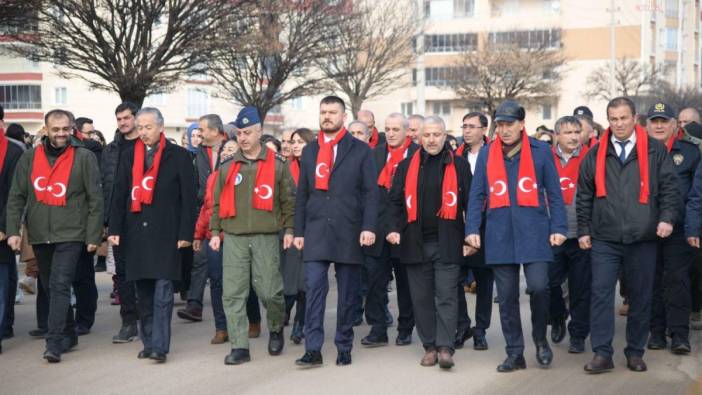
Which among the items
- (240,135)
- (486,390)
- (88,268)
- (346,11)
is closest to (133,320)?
(88,268)

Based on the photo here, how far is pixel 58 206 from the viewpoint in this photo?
386 inches

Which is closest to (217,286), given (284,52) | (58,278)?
(58,278)

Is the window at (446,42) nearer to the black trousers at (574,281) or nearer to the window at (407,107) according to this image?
the window at (407,107)

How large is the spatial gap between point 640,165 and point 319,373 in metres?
3.17

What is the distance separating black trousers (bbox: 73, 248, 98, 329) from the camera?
10.6 m

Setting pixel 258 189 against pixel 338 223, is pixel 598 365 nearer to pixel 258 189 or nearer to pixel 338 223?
pixel 338 223

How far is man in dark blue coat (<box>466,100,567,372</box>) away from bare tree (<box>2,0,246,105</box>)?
1378 centimetres

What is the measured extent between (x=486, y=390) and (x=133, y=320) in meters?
4.06

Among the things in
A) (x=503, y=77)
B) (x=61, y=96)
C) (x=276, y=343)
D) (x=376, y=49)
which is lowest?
(x=276, y=343)

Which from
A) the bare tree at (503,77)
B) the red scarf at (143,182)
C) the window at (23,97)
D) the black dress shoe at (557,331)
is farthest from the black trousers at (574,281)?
the window at (23,97)

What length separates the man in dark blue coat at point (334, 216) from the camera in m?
9.25

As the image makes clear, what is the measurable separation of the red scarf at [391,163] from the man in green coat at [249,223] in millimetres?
1405

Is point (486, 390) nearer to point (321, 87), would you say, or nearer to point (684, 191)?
point (684, 191)

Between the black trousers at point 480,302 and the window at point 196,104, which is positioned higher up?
the window at point 196,104
